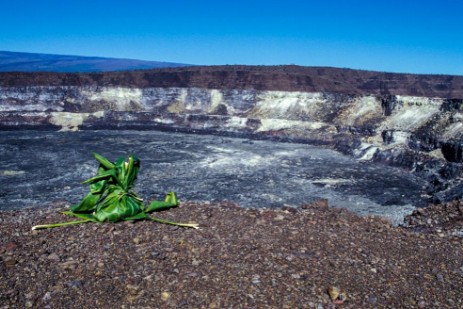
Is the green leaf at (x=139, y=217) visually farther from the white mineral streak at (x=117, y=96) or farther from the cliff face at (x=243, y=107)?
the white mineral streak at (x=117, y=96)

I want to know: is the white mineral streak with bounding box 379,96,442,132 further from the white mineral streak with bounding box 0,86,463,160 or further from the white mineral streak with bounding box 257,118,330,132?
the white mineral streak with bounding box 257,118,330,132

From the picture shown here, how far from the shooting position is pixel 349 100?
3947cm

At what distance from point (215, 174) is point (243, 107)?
22240 millimetres

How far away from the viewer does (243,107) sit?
4412cm

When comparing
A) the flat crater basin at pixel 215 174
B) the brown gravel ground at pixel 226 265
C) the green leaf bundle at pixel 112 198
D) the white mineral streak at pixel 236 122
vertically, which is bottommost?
the flat crater basin at pixel 215 174

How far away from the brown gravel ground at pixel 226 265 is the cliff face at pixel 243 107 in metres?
20.1

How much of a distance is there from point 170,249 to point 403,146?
24.6 m

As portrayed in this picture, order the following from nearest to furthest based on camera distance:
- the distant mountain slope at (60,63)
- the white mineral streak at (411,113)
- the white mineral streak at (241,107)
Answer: the white mineral streak at (411,113)
the white mineral streak at (241,107)
the distant mountain slope at (60,63)

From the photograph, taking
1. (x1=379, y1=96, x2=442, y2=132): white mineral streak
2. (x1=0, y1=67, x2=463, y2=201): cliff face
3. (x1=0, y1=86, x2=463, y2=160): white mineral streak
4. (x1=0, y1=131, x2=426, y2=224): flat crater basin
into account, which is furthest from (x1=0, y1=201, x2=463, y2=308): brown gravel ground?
(x1=379, y1=96, x2=442, y2=132): white mineral streak

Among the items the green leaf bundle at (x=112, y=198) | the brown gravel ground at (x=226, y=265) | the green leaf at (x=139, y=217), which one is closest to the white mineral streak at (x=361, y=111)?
the brown gravel ground at (x=226, y=265)

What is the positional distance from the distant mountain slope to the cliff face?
95.0 m

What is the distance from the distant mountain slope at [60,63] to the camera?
134 m

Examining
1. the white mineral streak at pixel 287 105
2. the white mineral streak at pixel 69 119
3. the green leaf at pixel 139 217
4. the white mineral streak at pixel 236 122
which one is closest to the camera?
the green leaf at pixel 139 217

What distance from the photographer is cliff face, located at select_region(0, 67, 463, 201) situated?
31.4 metres
